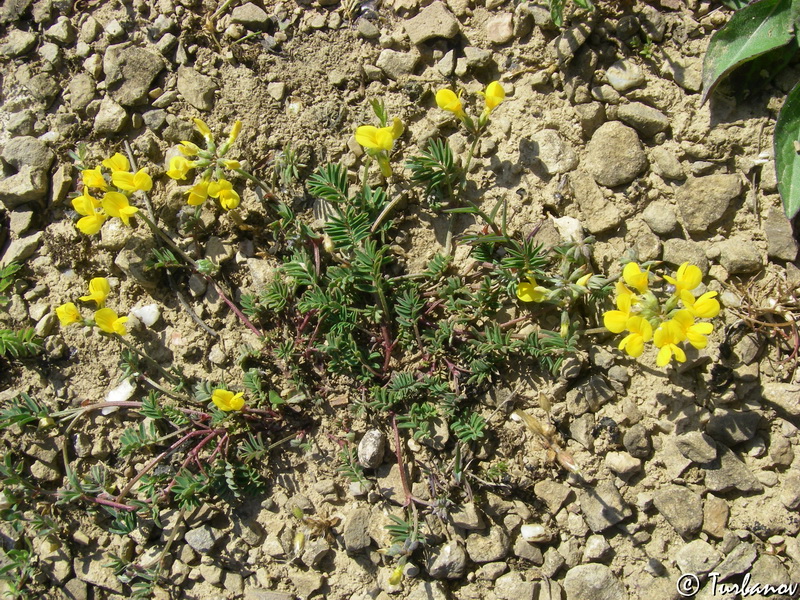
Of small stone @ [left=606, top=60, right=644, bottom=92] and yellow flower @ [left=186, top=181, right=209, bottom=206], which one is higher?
small stone @ [left=606, top=60, right=644, bottom=92]

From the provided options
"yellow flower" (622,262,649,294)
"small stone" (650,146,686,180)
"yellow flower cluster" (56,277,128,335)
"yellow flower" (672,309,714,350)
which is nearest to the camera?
"yellow flower" (672,309,714,350)

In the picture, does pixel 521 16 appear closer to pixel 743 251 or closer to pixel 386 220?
pixel 386 220

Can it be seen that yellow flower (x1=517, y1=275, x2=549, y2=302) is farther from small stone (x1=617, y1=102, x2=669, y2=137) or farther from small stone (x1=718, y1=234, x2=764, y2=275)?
small stone (x1=617, y1=102, x2=669, y2=137)

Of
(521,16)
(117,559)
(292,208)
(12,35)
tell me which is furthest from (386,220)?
(12,35)

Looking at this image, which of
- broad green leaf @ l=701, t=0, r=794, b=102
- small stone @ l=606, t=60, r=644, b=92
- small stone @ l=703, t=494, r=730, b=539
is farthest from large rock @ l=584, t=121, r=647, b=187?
small stone @ l=703, t=494, r=730, b=539

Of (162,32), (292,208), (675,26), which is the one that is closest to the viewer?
(675,26)

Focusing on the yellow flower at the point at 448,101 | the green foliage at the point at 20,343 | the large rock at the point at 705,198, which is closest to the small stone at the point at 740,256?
the large rock at the point at 705,198

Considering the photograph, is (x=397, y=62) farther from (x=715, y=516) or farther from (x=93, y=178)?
(x=715, y=516)
